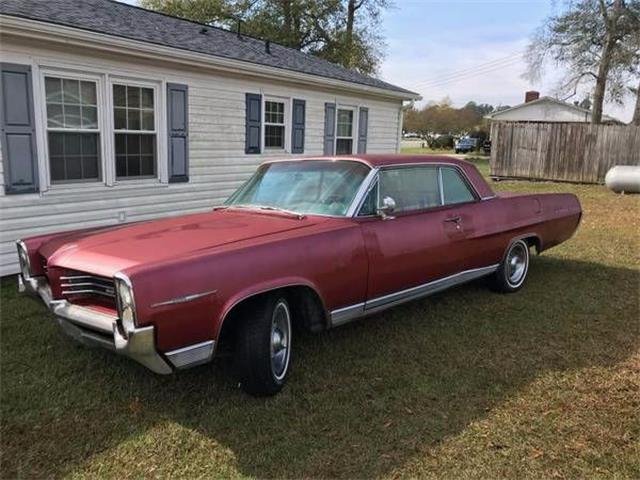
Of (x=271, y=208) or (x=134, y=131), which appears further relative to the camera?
(x=134, y=131)

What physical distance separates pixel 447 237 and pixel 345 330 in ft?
4.21

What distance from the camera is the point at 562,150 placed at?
1867 cm

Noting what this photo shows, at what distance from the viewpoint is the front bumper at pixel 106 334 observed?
9.40 feet

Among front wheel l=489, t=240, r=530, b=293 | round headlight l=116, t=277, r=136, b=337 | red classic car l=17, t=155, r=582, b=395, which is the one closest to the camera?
round headlight l=116, t=277, r=136, b=337

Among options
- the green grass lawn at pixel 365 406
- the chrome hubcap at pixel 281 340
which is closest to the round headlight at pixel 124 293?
the green grass lawn at pixel 365 406

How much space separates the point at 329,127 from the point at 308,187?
7.52 m

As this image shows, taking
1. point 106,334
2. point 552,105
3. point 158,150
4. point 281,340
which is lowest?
point 281,340

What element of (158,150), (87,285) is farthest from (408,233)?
(158,150)

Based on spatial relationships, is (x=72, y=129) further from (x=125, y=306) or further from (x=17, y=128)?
(x=125, y=306)

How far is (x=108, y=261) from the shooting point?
319cm

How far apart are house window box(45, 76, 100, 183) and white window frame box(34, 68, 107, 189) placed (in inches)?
1.3

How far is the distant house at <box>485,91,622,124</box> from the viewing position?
46.2m

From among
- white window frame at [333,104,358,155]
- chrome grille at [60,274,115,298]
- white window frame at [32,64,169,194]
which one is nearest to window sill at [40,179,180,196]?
white window frame at [32,64,169,194]

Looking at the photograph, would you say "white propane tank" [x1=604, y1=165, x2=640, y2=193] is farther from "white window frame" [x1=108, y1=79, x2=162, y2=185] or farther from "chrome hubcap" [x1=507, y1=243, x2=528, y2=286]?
"white window frame" [x1=108, y1=79, x2=162, y2=185]
